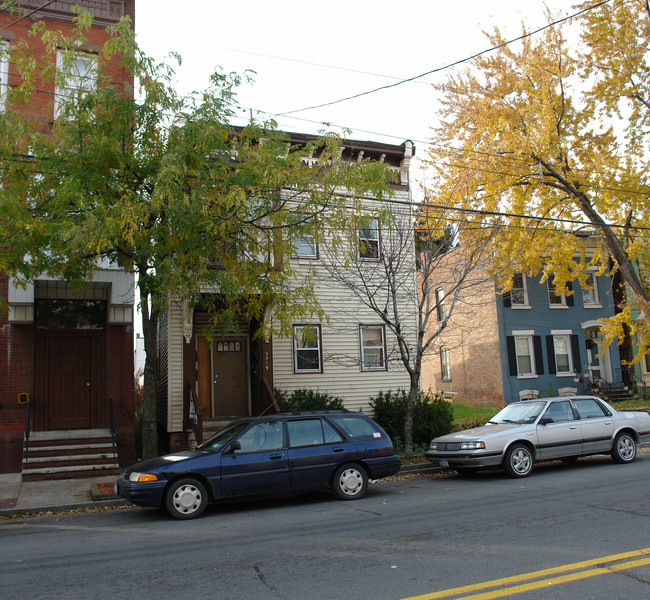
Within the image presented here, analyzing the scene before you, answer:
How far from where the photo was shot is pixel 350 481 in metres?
9.76

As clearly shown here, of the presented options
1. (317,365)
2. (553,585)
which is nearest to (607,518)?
(553,585)

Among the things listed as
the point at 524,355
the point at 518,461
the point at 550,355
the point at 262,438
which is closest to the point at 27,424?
the point at 262,438

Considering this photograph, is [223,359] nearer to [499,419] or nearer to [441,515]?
[499,419]

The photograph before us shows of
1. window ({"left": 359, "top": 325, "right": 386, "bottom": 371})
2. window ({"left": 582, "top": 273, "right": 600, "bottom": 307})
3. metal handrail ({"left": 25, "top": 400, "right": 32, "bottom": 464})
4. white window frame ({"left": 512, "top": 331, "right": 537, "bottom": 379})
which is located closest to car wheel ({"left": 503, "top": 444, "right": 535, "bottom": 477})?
window ({"left": 359, "top": 325, "right": 386, "bottom": 371})

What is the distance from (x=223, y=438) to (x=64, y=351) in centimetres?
669

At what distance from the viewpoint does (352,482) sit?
977 centimetres

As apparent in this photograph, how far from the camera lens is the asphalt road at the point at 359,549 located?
512 cm

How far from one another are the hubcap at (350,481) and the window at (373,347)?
7949mm

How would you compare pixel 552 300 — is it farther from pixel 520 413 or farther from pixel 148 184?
pixel 148 184

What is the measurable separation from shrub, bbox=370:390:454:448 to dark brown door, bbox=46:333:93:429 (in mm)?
7825

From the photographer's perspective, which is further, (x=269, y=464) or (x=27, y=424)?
(x=27, y=424)

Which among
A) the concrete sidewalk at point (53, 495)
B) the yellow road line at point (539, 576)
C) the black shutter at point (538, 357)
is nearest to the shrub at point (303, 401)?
the concrete sidewalk at point (53, 495)

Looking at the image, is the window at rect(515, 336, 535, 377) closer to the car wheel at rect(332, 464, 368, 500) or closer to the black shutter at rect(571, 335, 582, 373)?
the black shutter at rect(571, 335, 582, 373)

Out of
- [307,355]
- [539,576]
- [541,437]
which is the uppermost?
[307,355]
